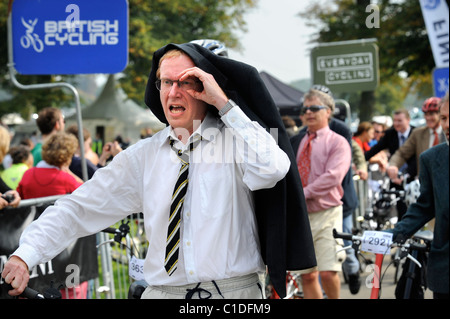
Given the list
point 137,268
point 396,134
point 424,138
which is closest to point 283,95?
point 396,134

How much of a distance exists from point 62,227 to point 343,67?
25.4 feet

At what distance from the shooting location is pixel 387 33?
87.0 feet

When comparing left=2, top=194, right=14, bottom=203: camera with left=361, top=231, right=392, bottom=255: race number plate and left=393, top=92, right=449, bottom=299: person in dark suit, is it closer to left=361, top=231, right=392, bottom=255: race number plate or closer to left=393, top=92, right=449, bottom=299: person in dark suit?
left=361, top=231, right=392, bottom=255: race number plate

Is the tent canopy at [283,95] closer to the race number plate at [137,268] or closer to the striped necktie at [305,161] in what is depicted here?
the striped necktie at [305,161]

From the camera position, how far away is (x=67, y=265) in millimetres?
5703

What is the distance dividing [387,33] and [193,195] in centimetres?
2526

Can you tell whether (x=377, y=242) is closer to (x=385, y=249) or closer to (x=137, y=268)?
(x=385, y=249)

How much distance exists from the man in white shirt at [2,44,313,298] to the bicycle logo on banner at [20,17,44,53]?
302 cm

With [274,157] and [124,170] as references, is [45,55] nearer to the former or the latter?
[124,170]

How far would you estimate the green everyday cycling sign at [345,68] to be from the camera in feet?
32.3

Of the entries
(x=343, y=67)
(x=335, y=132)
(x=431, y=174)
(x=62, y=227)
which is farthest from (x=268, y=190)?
(x=343, y=67)

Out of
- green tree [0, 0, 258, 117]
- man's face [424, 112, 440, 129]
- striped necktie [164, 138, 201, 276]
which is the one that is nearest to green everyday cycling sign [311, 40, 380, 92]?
man's face [424, 112, 440, 129]

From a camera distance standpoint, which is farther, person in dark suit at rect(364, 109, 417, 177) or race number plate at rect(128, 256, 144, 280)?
person in dark suit at rect(364, 109, 417, 177)

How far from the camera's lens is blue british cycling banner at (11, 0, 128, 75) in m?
5.59
